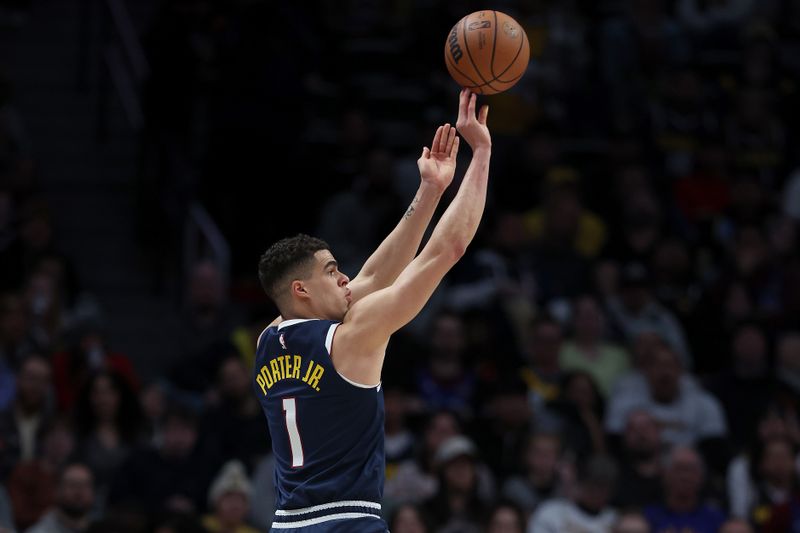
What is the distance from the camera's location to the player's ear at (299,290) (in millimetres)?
6949

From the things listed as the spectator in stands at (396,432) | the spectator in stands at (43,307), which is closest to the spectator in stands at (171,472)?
the spectator in stands at (396,432)

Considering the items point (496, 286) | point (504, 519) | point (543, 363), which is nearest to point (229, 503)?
point (504, 519)

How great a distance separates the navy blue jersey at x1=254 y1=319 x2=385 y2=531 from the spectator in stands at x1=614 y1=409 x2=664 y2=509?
6085 mm

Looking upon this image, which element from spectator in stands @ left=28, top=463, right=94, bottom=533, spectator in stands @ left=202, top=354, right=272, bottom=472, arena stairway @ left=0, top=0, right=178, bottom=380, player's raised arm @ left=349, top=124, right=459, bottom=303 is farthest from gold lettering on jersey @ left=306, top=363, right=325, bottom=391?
arena stairway @ left=0, top=0, right=178, bottom=380

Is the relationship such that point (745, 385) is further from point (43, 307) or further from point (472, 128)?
point (472, 128)

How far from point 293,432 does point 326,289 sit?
0.70 m

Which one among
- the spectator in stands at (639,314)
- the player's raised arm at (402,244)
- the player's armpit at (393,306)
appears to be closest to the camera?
the player's armpit at (393,306)

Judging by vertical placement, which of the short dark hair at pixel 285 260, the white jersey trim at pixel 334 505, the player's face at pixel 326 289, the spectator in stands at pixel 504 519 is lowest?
the spectator in stands at pixel 504 519

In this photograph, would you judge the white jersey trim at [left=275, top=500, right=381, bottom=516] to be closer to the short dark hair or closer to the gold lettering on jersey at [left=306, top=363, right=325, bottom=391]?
the gold lettering on jersey at [left=306, top=363, right=325, bottom=391]

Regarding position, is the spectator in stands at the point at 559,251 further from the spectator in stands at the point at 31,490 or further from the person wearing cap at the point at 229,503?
the spectator in stands at the point at 31,490

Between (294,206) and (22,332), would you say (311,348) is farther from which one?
(294,206)

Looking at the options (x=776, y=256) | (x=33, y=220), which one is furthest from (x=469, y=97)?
(x=776, y=256)

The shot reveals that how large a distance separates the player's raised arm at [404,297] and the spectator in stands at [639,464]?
245 inches

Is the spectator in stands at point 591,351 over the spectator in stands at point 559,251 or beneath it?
beneath
